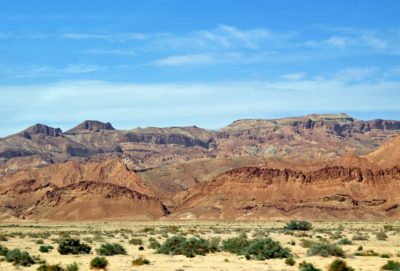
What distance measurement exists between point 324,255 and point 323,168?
379 feet

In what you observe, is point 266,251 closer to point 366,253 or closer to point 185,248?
point 185,248

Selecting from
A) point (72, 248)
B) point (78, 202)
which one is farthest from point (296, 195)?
point (72, 248)

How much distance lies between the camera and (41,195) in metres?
174

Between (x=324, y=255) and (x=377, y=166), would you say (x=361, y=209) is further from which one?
(x=324, y=255)

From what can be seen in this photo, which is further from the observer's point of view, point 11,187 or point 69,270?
point 11,187

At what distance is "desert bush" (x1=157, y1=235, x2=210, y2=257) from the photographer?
43.6 meters

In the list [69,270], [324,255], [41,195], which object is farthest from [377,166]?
[69,270]

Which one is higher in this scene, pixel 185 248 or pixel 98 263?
pixel 98 263

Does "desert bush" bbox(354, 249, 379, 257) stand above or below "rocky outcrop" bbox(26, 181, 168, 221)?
above

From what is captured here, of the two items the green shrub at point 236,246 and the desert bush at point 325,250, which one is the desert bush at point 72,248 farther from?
the desert bush at point 325,250

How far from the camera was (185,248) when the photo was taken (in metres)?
43.7

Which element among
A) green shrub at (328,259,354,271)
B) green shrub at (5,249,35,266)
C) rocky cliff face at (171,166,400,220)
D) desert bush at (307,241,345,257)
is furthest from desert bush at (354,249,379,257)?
rocky cliff face at (171,166,400,220)

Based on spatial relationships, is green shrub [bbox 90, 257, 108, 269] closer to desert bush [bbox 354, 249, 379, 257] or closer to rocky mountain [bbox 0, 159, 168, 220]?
desert bush [bbox 354, 249, 379, 257]

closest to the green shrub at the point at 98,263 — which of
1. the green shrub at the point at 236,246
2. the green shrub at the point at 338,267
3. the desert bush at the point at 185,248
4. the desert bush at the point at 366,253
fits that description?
the desert bush at the point at 185,248
